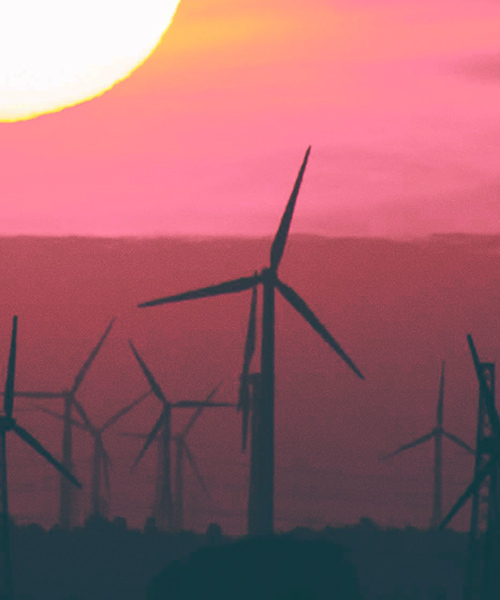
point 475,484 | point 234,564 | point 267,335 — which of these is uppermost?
point 267,335

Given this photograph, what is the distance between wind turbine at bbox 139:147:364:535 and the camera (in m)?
83.9

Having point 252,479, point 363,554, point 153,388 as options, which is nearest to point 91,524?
point 153,388

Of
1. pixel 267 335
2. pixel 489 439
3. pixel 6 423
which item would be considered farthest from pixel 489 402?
pixel 6 423

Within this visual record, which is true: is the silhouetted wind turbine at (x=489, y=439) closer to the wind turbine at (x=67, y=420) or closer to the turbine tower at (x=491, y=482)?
the turbine tower at (x=491, y=482)

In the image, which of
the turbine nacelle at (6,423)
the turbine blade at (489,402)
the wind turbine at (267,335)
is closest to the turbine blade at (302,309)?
the wind turbine at (267,335)

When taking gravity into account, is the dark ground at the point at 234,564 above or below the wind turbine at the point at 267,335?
below

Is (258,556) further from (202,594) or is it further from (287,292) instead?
(287,292)

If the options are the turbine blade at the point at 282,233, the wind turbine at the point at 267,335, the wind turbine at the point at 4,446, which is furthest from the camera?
the turbine blade at the point at 282,233

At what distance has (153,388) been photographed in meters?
124

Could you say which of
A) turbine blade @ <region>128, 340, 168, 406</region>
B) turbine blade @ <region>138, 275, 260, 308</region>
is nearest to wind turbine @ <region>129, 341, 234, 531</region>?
turbine blade @ <region>128, 340, 168, 406</region>

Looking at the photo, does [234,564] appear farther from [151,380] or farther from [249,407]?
[151,380]

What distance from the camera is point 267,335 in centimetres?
8412

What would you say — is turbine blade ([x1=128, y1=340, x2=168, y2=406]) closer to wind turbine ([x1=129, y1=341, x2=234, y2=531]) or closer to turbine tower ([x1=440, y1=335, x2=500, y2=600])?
wind turbine ([x1=129, y1=341, x2=234, y2=531])

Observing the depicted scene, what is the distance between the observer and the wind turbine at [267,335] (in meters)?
83.9
